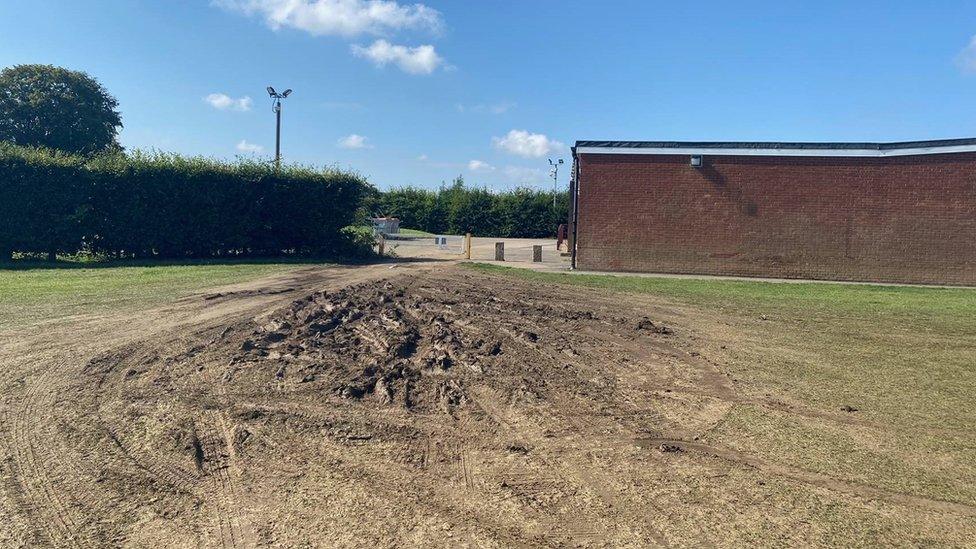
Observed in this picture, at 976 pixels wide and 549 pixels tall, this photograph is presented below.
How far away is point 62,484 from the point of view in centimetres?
416

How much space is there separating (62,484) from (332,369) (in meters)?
2.79

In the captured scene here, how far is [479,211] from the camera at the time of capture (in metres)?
47.7

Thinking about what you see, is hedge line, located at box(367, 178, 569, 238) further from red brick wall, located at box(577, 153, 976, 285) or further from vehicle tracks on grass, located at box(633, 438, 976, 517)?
vehicle tracks on grass, located at box(633, 438, 976, 517)

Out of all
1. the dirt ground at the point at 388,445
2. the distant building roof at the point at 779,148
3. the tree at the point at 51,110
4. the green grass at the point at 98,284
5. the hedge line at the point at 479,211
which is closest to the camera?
the dirt ground at the point at 388,445

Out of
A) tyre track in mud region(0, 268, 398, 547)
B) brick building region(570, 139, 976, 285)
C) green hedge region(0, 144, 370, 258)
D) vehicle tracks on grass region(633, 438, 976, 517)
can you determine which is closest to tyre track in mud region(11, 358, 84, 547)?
tyre track in mud region(0, 268, 398, 547)

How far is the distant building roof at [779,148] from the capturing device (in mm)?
17844

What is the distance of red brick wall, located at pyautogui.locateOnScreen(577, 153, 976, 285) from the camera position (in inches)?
714

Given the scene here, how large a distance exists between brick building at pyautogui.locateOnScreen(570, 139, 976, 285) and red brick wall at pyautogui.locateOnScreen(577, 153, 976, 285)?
0.03m

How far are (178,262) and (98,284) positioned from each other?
6143 mm

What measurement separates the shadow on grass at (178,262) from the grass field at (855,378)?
10.1 m

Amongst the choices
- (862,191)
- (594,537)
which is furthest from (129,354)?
(862,191)

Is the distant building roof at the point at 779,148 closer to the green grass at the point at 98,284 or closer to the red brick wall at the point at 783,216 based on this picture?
the red brick wall at the point at 783,216

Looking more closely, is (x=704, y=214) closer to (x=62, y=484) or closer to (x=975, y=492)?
(x=975, y=492)

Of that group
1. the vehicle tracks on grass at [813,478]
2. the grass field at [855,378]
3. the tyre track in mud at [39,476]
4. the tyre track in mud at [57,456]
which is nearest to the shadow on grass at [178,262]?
the grass field at [855,378]
